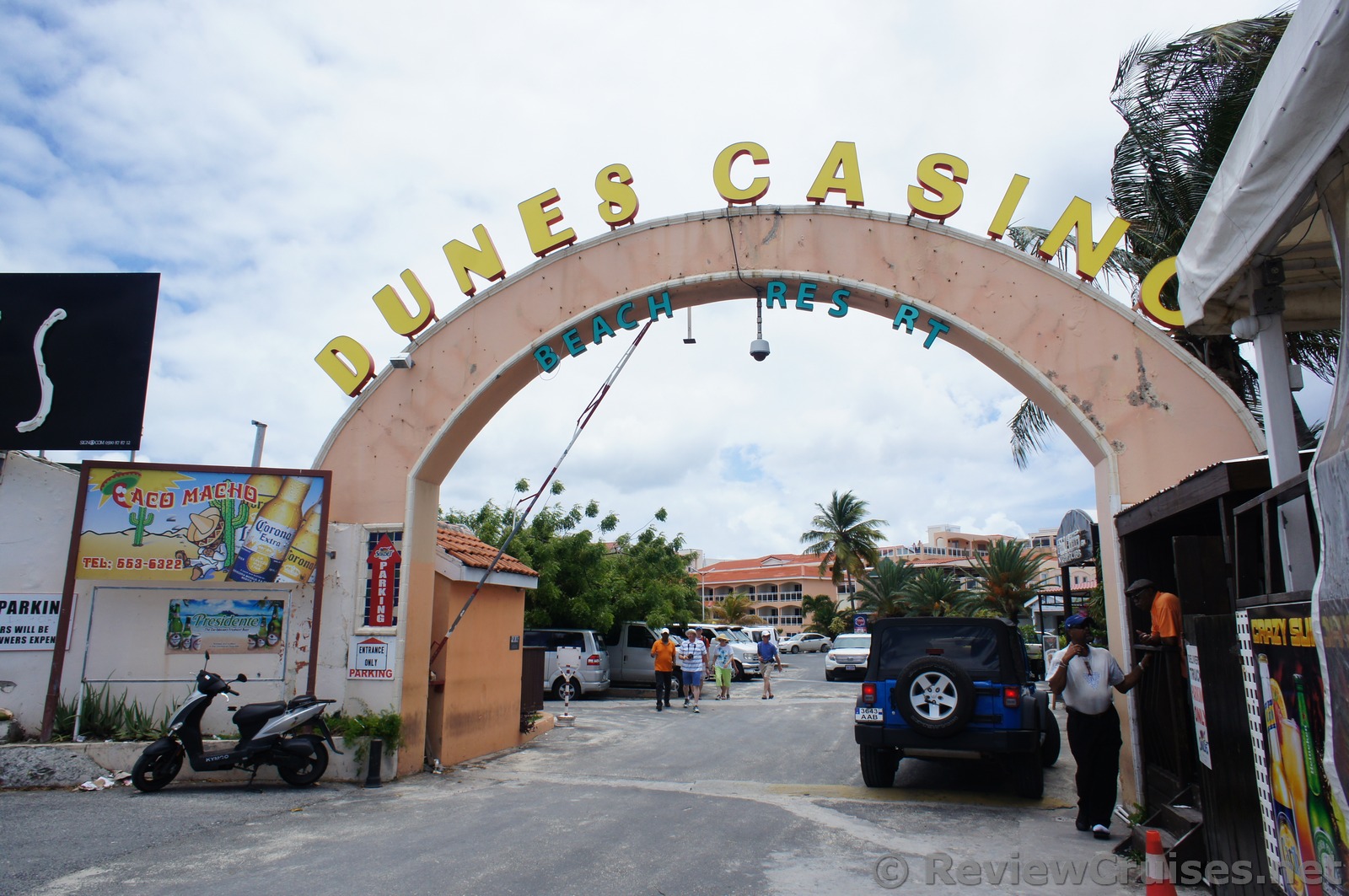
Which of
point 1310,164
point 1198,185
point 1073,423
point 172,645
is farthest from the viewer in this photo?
point 1198,185

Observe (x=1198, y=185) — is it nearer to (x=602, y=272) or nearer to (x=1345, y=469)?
(x=602, y=272)

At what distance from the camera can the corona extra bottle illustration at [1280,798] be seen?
13.0 feet

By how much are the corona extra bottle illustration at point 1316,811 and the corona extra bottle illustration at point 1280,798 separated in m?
0.24

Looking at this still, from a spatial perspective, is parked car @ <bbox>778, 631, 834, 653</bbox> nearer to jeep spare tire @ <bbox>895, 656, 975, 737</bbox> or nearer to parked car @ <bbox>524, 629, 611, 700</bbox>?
parked car @ <bbox>524, 629, 611, 700</bbox>

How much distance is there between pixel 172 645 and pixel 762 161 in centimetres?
901

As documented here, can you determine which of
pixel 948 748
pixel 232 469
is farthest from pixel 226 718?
pixel 948 748

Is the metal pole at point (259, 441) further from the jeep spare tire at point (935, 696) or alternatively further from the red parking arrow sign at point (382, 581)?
the jeep spare tire at point (935, 696)

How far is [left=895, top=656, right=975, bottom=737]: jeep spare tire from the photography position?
28.5 ft

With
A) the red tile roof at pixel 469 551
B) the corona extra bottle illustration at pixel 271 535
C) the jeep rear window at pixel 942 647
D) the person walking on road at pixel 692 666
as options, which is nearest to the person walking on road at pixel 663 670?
the person walking on road at pixel 692 666

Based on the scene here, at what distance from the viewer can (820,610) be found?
2586 inches

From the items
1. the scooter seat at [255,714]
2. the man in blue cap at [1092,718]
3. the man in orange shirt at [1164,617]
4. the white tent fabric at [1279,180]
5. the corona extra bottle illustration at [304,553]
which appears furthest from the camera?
the corona extra bottle illustration at [304,553]

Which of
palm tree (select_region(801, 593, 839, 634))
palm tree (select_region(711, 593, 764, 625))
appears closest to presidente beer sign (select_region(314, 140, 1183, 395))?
palm tree (select_region(801, 593, 839, 634))

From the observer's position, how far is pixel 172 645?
10.1 meters

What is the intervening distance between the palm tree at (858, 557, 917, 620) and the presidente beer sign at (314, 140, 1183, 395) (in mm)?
34675
